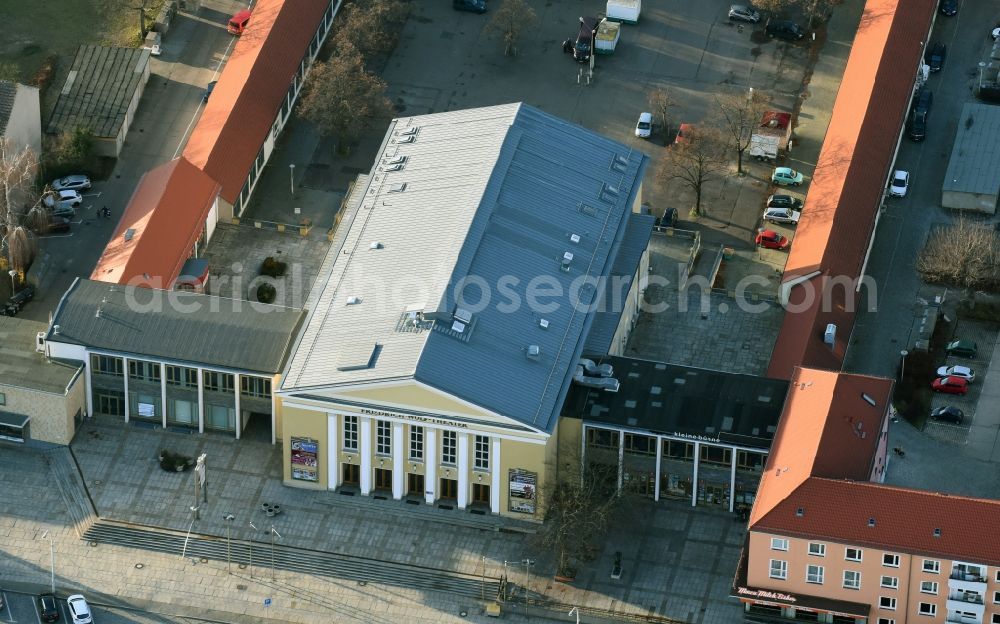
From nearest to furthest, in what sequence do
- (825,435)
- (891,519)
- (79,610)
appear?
(891,519) → (79,610) → (825,435)

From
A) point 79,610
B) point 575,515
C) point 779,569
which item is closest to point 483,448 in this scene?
point 575,515

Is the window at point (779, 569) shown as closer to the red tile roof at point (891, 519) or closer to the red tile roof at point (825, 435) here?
the red tile roof at point (891, 519)

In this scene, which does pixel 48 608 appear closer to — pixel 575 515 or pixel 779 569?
pixel 575 515

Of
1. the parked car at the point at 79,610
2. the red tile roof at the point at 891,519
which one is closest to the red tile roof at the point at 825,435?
the red tile roof at the point at 891,519

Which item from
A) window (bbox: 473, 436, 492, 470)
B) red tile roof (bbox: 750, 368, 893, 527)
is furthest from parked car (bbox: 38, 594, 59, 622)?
red tile roof (bbox: 750, 368, 893, 527)

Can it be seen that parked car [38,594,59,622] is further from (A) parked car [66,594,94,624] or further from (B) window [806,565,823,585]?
(B) window [806,565,823,585]

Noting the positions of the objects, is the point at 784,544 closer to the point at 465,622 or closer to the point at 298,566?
the point at 465,622
